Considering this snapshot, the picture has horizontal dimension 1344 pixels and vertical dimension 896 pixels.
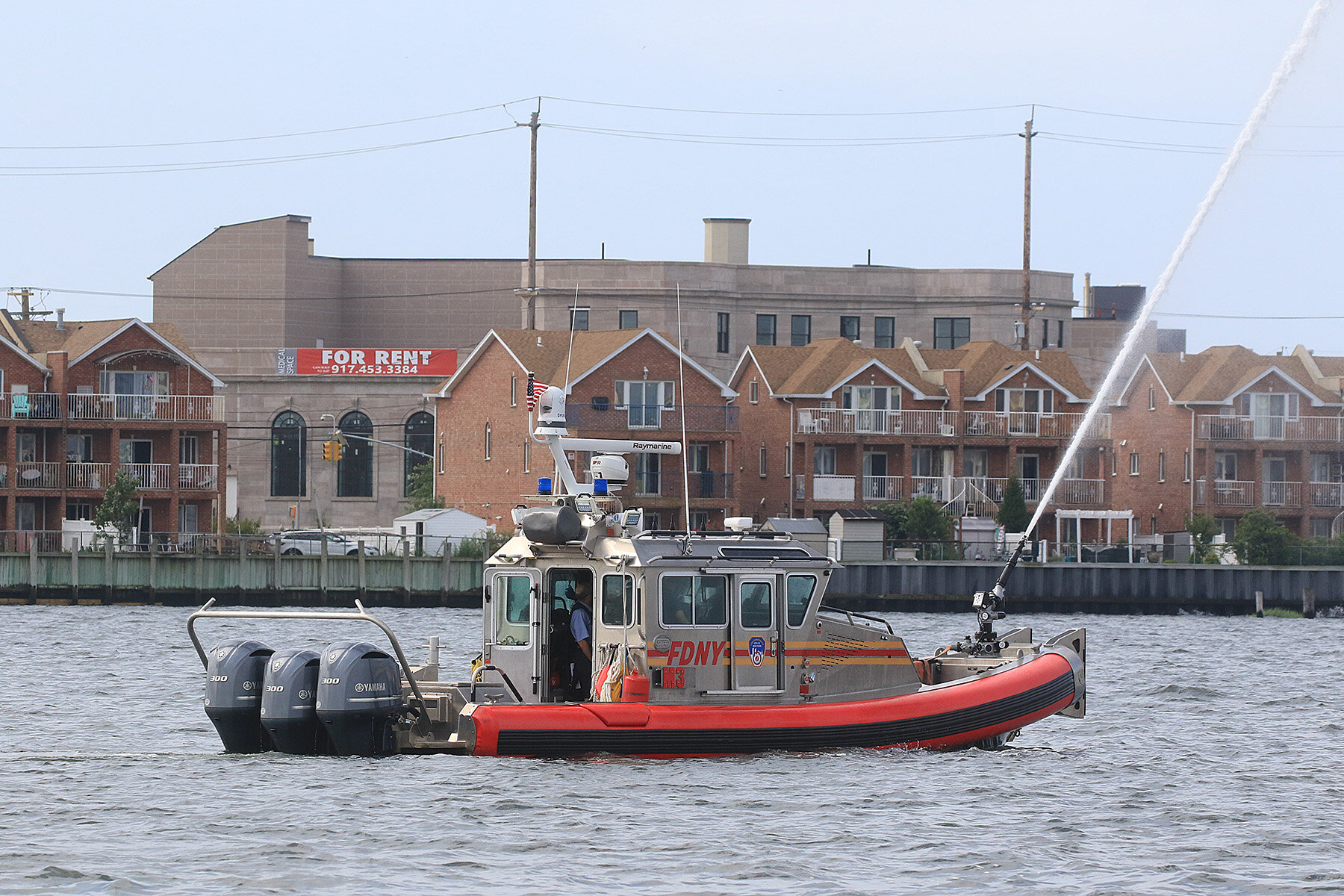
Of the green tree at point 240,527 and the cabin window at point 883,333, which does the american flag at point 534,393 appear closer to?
the green tree at point 240,527

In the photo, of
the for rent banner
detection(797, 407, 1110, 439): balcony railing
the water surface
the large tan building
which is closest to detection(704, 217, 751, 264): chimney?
the large tan building

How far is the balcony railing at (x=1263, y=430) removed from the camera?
76.1 metres

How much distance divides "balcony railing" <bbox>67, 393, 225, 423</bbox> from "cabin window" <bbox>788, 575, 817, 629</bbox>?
5045cm

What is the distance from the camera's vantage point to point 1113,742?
89.0 ft

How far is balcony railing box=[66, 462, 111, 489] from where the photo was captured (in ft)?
220

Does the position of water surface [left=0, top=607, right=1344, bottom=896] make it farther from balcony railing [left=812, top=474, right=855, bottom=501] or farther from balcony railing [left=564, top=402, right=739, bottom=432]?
balcony railing [left=812, top=474, right=855, bottom=501]

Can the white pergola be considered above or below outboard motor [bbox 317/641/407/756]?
above

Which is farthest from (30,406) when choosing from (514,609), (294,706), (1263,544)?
(294,706)

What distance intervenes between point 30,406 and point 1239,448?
45930 mm

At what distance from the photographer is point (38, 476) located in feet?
218

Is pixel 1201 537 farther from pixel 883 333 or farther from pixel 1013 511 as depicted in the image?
pixel 883 333

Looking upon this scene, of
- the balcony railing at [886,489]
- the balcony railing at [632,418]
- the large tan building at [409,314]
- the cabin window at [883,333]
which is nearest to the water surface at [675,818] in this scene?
the balcony railing at [632,418]

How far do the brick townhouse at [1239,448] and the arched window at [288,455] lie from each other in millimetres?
40224

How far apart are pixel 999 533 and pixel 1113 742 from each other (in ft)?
146
